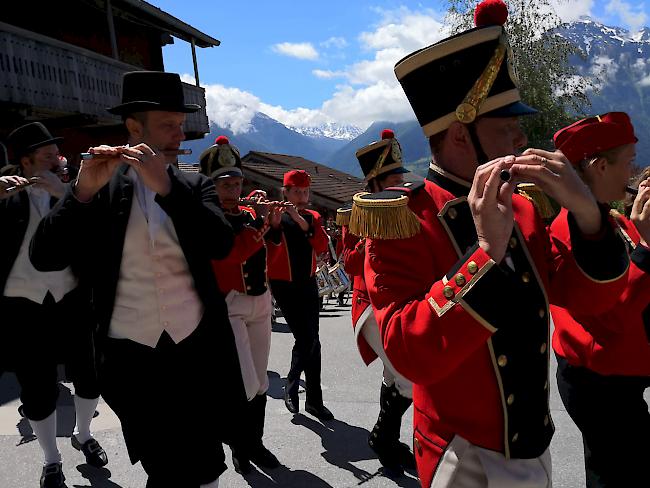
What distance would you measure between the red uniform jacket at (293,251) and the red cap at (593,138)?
9.19ft

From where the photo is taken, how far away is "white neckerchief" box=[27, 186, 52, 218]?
152 inches

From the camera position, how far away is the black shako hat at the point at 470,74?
1.67 meters

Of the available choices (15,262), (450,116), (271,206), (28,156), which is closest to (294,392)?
(271,206)

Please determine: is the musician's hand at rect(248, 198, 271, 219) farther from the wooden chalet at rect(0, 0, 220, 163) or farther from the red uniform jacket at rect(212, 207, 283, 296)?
the wooden chalet at rect(0, 0, 220, 163)

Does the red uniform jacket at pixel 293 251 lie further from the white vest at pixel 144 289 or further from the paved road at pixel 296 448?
the white vest at pixel 144 289

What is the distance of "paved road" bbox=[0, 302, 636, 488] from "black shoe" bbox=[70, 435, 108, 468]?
48 mm

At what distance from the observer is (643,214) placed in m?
2.38

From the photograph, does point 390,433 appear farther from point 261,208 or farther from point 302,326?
point 261,208

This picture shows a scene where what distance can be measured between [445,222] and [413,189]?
0.16m

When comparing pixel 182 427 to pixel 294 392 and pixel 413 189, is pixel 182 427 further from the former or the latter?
pixel 294 392

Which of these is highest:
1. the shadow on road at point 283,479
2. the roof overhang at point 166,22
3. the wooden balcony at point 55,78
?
the roof overhang at point 166,22

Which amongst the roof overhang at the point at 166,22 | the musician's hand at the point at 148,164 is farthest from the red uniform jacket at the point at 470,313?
the roof overhang at the point at 166,22

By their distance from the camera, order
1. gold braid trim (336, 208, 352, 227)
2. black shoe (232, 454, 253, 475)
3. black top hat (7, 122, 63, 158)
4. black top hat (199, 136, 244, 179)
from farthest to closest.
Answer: black top hat (199, 136, 244, 179), black shoe (232, 454, 253, 475), black top hat (7, 122, 63, 158), gold braid trim (336, 208, 352, 227)

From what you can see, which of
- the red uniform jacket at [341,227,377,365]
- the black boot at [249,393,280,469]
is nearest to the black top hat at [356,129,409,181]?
the red uniform jacket at [341,227,377,365]
